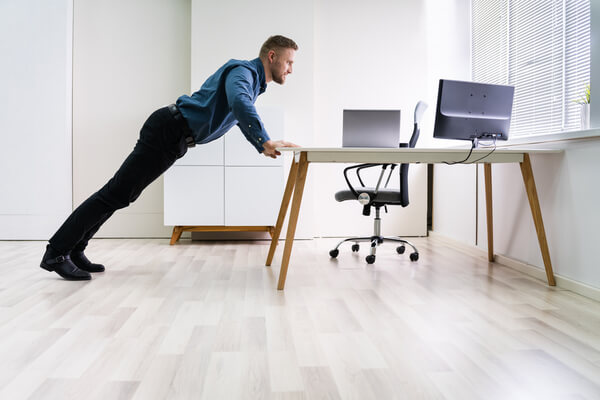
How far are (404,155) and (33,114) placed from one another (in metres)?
3.55

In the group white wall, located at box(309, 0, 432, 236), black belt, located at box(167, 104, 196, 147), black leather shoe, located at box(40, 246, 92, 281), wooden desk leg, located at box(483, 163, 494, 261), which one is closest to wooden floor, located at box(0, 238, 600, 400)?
black leather shoe, located at box(40, 246, 92, 281)

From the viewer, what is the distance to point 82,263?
3.08 meters

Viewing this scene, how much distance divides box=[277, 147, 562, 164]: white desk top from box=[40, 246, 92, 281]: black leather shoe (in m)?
1.43

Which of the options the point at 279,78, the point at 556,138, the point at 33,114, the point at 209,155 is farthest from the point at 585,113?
the point at 33,114

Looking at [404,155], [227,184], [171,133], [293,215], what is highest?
[171,133]

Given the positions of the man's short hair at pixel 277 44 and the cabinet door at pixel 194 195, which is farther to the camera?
the cabinet door at pixel 194 195

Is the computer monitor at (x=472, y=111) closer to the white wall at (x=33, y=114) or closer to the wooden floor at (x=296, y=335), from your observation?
the wooden floor at (x=296, y=335)

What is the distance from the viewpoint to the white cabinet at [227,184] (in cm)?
435

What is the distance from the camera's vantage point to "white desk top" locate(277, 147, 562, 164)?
2.65m

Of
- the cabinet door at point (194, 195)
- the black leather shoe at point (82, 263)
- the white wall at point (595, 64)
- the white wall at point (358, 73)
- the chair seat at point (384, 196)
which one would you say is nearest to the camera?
the white wall at point (595, 64)

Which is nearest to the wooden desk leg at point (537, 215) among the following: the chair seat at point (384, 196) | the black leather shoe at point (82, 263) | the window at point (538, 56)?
the window at point (538, 56)

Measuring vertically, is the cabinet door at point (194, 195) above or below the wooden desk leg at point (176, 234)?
above

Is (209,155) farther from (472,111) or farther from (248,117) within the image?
(472,111)

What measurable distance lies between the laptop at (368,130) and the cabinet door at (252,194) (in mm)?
1247
